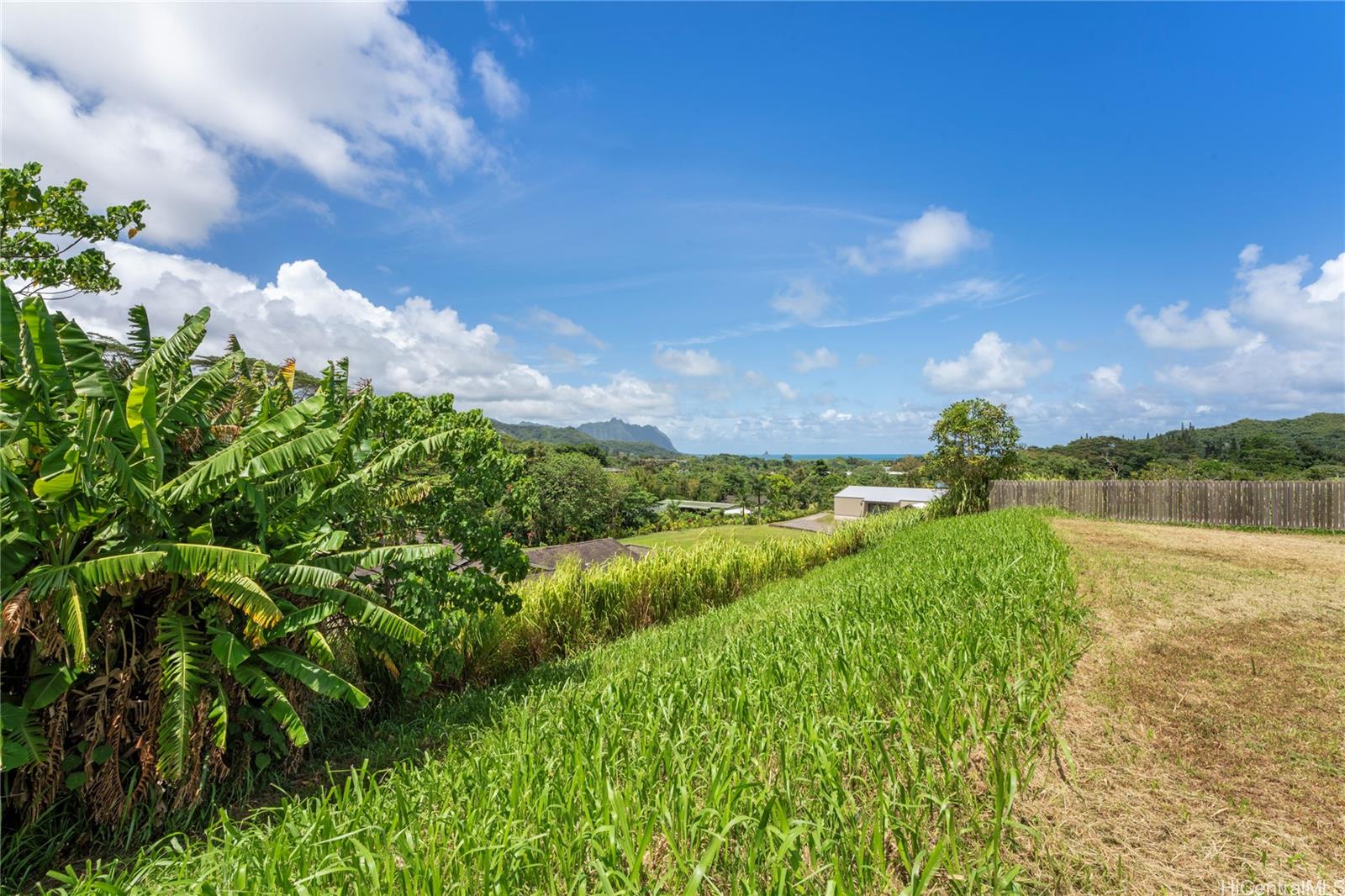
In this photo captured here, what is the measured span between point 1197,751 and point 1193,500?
68.8 ft

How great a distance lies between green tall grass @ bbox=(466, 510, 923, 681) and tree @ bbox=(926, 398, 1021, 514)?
11274mm

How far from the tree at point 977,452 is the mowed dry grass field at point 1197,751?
56.0ft

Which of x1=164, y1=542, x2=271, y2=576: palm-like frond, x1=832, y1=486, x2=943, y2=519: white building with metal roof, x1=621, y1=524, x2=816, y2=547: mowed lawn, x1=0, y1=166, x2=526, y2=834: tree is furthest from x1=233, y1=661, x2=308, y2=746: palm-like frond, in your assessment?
x1=832, y1=486, x2=943, y2=519: white building with metal roof

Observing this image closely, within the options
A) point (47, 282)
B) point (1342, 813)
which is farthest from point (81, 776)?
point (47, 282)

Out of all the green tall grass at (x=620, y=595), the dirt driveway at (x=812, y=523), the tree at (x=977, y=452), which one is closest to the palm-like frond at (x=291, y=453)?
the green tall grass at (x=620, y=595)

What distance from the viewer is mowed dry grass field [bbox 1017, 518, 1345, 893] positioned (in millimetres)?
2414

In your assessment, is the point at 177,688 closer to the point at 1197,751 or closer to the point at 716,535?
the point at 1197,751

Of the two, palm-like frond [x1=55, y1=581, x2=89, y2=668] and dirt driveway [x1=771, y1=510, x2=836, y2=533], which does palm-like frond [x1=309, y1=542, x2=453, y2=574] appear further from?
dirt driveway [x1=771, y1=510, x2=836, y2=533]

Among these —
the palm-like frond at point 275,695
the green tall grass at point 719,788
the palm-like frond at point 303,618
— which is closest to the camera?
the green tall grass at point 719,788

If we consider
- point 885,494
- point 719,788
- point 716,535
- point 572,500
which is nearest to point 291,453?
point 719,788

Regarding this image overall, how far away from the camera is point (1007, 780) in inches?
94.0

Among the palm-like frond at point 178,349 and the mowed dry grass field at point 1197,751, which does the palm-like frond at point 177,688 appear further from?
the mowed dry grass field at point 1197,751

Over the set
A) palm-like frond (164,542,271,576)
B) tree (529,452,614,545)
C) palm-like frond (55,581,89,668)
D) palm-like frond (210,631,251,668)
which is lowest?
tree (529,452,614,545)

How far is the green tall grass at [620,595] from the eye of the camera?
7.41 meters
